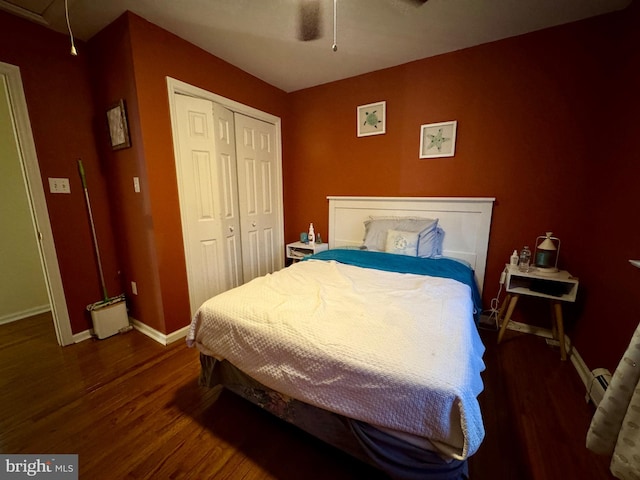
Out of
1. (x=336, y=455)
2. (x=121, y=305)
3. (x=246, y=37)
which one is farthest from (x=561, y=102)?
(x=121, y=305)

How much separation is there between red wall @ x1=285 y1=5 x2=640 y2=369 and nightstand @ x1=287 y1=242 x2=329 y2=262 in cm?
81

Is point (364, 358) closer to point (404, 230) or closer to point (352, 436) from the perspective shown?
point (352, 436)

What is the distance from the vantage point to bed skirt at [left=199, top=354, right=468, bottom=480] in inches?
35.0

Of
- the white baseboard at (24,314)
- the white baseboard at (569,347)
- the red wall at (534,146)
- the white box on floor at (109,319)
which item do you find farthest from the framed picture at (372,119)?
the white baseboard at (24,314)

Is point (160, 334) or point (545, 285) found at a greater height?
point (545, 285)

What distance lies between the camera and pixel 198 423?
1378 millimetres

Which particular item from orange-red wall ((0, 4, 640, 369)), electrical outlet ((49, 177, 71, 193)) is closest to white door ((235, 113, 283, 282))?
orange-red wall ((0, 4, 640, 369))

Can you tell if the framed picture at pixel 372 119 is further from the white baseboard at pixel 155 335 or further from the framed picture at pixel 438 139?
the white baseboard at pixel 155 335

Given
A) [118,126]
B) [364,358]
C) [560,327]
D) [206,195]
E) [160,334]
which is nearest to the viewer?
[364,358]

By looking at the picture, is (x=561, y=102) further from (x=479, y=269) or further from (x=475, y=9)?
(x=479, y=269)

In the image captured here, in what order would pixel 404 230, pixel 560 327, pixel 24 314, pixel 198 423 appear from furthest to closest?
pixel 24 314 → pixel 404 230 → pixel 560 327 → pixel 198 423

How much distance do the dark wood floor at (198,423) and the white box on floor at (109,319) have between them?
0.25 metres

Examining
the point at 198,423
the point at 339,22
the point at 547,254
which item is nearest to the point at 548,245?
the point at 547,254

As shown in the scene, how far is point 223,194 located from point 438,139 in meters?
2.15
